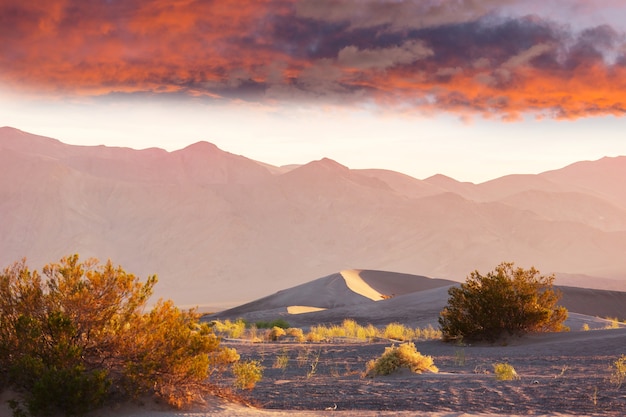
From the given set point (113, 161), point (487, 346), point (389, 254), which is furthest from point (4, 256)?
point (487, 346)

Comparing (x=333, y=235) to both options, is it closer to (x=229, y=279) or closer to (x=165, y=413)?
(x=229, y=279)

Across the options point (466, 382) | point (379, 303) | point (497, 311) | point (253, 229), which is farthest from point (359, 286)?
point (253, 229)

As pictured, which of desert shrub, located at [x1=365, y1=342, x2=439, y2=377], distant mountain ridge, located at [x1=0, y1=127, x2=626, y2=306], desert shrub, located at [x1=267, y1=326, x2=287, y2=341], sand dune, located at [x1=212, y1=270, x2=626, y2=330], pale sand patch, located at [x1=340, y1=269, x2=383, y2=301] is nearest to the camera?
desert shrub, located at [x1=365, y1=342, x2=439, y2=377]

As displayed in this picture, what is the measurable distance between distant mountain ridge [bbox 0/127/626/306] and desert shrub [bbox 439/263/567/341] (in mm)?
75869

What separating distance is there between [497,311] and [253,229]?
106083 mm

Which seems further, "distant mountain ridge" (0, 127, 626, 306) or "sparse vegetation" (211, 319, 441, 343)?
"distant mountain ridge" (0, 127, 626, 306)

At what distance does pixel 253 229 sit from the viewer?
129 metres

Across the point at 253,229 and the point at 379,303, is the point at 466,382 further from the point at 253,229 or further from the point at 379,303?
the point at 253,229

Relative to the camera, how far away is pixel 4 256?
113125 mm

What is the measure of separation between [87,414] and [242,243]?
380 ft

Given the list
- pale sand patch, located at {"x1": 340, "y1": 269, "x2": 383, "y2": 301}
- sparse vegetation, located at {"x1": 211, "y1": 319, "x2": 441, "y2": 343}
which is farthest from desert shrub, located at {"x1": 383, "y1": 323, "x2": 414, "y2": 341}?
pale sand patch, located at {"x1": 340, "y1": 269, "x2": 383, "y2": 301}

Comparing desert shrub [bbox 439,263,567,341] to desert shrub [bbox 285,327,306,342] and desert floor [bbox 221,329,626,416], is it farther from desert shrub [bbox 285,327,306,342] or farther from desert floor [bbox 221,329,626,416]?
desert shrub [bbox 285,327,306,342]

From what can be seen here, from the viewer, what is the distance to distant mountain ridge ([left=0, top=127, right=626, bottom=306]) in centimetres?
11712

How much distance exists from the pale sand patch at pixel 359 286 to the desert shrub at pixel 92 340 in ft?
157
